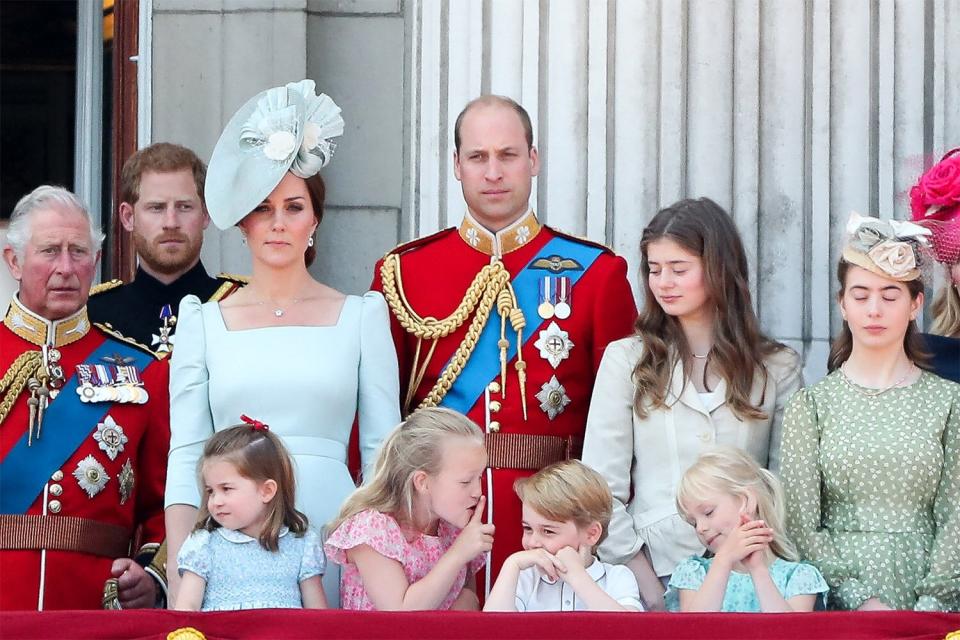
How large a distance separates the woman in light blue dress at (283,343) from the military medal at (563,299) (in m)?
0.46

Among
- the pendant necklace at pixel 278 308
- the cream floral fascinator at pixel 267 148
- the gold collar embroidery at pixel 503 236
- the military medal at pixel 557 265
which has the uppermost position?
the cream floral fascinator at pixel 267 148

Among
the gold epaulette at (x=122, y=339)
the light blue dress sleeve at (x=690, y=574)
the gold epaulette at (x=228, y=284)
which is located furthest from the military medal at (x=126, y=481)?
the light blue dress sleeve at (x=690, y=574)

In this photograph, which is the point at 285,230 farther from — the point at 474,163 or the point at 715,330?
the point at 715,330

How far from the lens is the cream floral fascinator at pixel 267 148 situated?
4328 mm

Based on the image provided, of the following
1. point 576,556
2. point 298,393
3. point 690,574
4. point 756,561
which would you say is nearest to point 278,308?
point 298,393

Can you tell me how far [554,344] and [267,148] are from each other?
2.62 feet

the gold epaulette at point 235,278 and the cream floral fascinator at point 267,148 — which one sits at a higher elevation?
the cream floral fascinator at point 267,148

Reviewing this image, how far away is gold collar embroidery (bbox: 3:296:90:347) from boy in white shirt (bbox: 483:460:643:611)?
3.98 ft

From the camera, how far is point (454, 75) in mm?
5551

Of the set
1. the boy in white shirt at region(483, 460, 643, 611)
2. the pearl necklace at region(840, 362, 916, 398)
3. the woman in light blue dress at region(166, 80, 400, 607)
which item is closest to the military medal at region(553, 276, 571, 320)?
the woman in light blue dress at region(166, 80, 400, 607)

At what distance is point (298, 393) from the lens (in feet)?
13.8

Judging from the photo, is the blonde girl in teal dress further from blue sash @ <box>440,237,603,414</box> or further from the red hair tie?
the red hair tie

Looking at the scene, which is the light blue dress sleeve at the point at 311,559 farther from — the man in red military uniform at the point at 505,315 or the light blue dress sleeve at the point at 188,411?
the man in red military uniform at the point at 505,315

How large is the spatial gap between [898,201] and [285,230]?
73.5 inches
